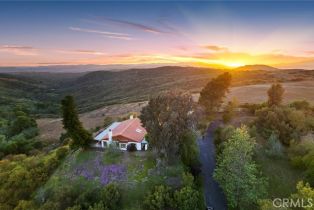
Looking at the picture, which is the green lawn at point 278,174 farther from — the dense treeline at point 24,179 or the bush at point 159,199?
the dense treeline at point 24,179

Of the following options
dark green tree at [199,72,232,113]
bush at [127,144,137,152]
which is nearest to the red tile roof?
bush at [127,144,137,152]

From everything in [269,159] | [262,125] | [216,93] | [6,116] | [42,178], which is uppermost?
[216,93]

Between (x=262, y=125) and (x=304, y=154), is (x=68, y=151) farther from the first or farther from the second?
(x=304, y=154)

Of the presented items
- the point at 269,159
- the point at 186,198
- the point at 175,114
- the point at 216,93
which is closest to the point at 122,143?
the point at 175,114

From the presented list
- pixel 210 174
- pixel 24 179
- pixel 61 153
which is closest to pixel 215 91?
pixel 210 174

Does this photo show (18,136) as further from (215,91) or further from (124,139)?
(215,91)
